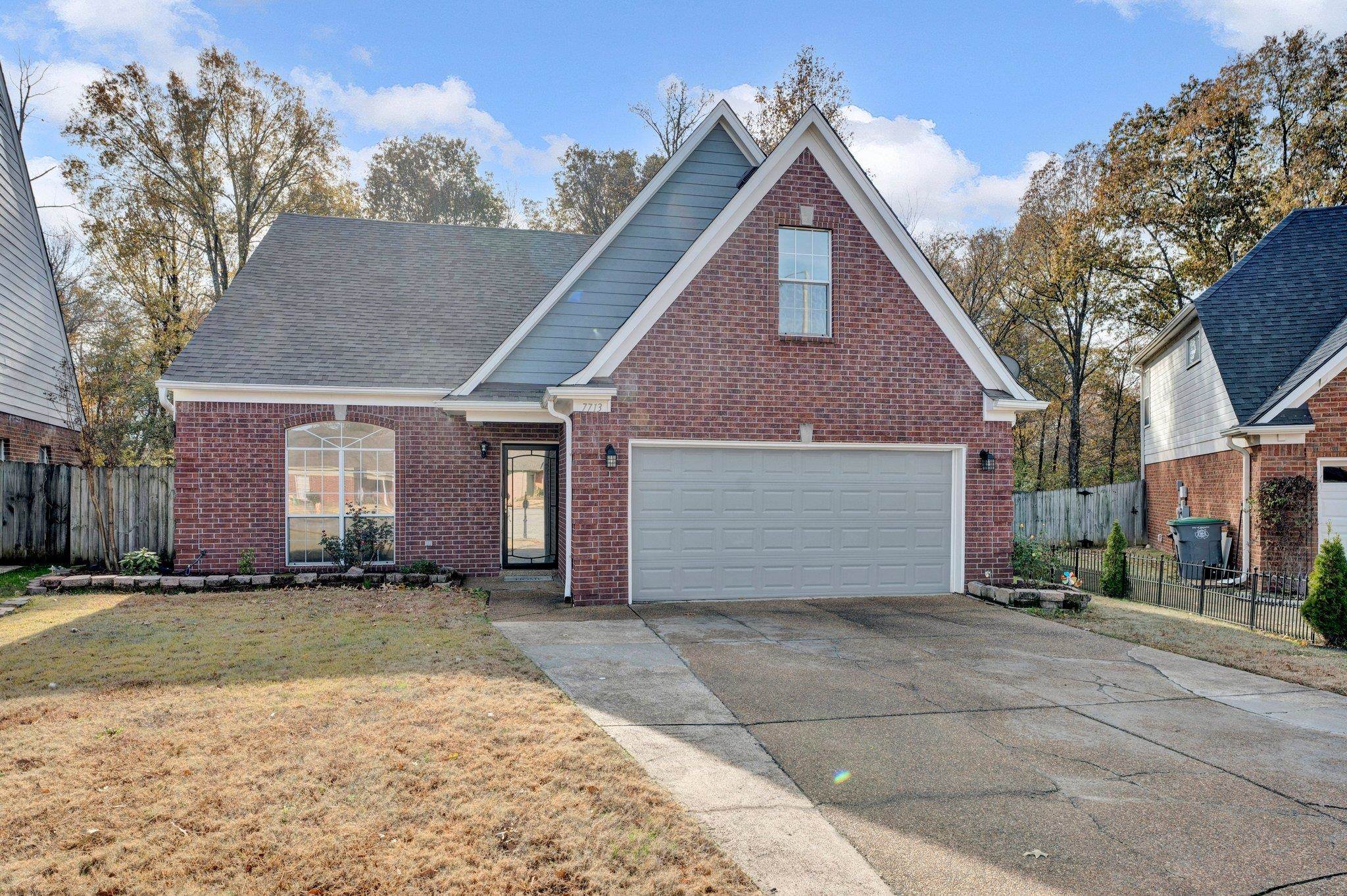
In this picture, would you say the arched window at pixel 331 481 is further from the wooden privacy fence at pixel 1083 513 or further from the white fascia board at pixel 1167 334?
the white fascia board at pixel 1167 334

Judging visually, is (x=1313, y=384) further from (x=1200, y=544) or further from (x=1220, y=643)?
(x=1220, y=643)

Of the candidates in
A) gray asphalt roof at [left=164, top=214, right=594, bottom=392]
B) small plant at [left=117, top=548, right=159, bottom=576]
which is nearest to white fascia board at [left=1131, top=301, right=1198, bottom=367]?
gray asphalt roof at [left=164, top=214, right=594, bottom=392]

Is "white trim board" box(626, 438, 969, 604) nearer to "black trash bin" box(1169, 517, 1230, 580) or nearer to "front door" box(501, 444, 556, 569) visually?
"front door" box(501, 444, 556, 569)

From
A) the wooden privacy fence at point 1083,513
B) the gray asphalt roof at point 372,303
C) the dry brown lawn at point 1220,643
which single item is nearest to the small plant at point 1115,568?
the dry brown lawn at point 1220,643

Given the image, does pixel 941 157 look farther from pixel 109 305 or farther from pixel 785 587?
pixel 109 305

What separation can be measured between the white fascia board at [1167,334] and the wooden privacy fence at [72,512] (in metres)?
21.1

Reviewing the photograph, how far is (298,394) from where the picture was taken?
41.2 ft

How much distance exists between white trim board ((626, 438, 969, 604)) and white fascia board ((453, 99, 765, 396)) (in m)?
2.84

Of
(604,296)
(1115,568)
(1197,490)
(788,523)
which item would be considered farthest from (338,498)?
(1197,490)

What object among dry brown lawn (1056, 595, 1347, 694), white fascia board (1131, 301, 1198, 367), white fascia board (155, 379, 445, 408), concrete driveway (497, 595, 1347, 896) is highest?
white fascia board (1131, 301, 1198, 367)

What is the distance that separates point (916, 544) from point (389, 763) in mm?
8749

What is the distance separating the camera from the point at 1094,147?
28234mm

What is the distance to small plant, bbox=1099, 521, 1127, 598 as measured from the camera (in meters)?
13.3

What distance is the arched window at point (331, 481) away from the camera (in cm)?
1279
